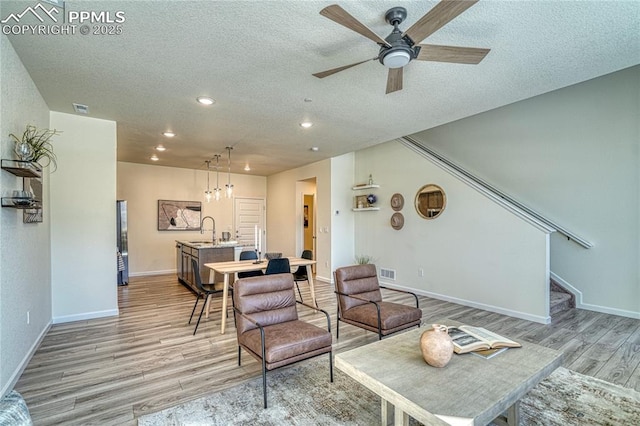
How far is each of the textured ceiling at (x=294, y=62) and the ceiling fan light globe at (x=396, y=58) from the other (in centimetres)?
28

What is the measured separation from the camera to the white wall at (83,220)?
13.5 ft

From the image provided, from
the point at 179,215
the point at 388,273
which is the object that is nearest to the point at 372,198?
the point at 388,273

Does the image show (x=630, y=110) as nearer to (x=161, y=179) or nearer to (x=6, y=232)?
(x=6, y=232)

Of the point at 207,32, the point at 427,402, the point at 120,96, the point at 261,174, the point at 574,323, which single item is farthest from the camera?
the point at 261,174

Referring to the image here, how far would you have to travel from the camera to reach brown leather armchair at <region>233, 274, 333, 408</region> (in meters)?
2.36

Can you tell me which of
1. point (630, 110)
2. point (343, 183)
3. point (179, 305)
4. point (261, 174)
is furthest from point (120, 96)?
point (630, 110)

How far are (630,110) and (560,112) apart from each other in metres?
0.82

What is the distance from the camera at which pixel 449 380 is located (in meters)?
1.70

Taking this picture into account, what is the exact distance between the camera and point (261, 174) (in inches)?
361

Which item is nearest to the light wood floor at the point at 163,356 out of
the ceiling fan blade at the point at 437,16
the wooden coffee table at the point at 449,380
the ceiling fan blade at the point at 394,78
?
the wooden coffee table at the point at 449,380

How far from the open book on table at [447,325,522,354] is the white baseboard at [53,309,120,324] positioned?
4.58m

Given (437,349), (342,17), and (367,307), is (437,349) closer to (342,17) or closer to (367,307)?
(367,307)

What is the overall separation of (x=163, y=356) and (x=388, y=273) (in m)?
4.41

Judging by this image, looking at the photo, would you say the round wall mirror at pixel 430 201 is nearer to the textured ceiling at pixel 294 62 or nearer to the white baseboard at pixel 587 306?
the textured ceiling at pixel 294 62
